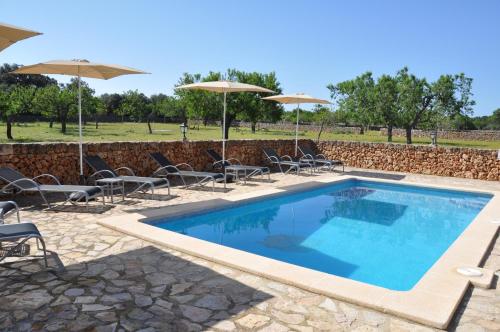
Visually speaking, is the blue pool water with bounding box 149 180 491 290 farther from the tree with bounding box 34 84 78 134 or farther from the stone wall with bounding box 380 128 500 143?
the stone wall with bounding box 380 128 500 143

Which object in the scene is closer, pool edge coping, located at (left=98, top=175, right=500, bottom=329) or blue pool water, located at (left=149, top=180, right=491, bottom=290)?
pool edge coping, located at (left=98, top=175, right=500, bottom=329)

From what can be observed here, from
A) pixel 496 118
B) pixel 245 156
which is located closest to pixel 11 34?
pixel 245 156

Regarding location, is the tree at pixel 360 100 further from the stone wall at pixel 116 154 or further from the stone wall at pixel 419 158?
the stone wall at pixel 116 154

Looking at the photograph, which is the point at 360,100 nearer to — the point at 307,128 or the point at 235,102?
the point at 235,102

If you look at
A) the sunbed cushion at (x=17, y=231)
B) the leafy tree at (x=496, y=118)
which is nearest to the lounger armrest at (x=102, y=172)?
the sunbed cushion at (x=17, y=231)

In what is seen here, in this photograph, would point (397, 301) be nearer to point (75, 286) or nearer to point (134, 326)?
point (134, 326)

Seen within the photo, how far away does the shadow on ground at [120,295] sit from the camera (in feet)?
9.47

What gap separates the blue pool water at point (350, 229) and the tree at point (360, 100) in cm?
2593

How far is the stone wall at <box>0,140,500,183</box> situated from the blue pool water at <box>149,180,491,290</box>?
10.4ft

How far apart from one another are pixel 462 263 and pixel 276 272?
2.23 meters

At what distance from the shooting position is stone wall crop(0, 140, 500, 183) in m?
7.66

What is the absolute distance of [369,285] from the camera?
3.63 metres

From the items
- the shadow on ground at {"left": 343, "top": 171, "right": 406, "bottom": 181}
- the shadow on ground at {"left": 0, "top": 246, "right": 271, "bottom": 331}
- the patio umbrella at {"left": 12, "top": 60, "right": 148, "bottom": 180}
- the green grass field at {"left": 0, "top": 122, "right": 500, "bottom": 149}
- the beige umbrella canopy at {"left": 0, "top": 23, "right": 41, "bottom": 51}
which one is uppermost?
the patio umbrella at {"left": 12, "top": 60, "right": 148, "bottom": 180}

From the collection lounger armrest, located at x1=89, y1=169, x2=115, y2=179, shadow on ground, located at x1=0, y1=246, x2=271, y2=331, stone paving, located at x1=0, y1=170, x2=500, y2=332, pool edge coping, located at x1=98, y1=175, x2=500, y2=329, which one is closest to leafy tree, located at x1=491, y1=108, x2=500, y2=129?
pool edge coping, located at x1=98, y1=175, x2=500, y2=329
